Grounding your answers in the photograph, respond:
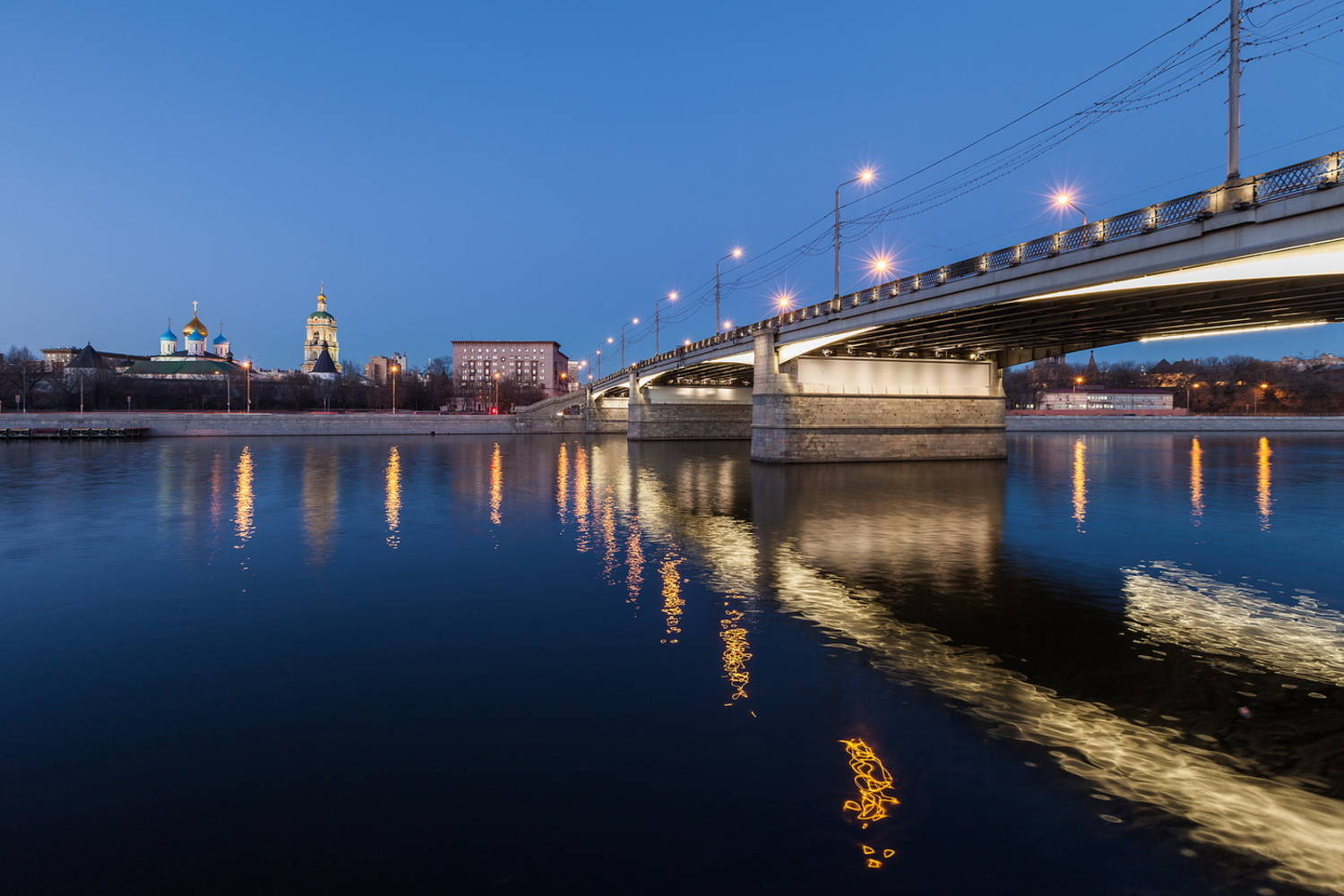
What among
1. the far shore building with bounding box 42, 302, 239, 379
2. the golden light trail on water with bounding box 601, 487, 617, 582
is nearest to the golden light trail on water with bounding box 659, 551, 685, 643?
the golden light trail on water with bounding box 601, 487, 617, 582

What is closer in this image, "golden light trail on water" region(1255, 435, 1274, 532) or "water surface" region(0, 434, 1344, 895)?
"water surface" region(0, 434, 1344, 895)

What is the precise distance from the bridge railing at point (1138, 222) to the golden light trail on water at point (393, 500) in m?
20.8

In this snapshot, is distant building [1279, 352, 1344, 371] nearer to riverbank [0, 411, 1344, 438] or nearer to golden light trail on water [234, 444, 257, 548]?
riverbank [0, 411, 1344, 438]

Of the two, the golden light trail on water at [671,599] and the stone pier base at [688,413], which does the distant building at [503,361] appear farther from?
the golden light trail on water at [671,599]

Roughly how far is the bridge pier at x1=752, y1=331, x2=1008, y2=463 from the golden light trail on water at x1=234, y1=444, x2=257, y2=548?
85.1 feet

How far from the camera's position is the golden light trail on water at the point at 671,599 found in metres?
9.16

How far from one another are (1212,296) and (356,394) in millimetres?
120012

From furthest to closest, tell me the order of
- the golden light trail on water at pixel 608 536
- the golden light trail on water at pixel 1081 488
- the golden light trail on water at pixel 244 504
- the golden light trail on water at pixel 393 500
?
the golden light trail on water at pixel 1081 488
the golden light trail on water at pixel 244 504
the golden light trail on water at pixel 393 500
the golden light trail on water at pixel 608 536

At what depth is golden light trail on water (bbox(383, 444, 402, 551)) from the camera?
642 inches

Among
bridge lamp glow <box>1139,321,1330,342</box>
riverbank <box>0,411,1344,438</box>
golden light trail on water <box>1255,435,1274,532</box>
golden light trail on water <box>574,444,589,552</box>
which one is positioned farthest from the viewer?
riverbank <box>0,411,1344,438</box>

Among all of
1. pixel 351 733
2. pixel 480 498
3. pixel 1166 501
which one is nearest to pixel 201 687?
pixel 351 733

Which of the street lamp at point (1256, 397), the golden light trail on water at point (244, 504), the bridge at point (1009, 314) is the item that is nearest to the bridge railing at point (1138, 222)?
the bridge at point (1009, 314)

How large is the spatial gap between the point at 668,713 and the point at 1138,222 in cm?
1942

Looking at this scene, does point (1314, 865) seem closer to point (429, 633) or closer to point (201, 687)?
point (429, 633)
